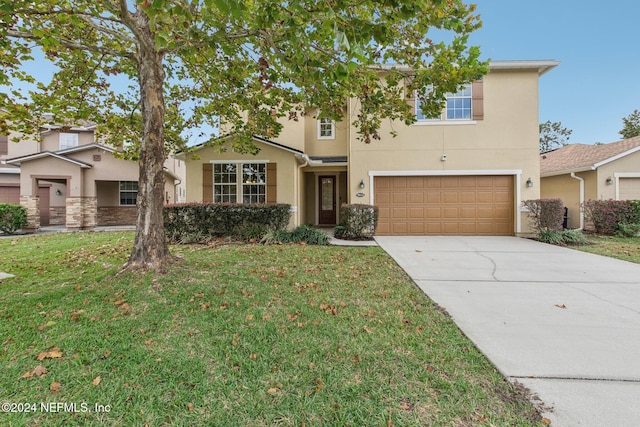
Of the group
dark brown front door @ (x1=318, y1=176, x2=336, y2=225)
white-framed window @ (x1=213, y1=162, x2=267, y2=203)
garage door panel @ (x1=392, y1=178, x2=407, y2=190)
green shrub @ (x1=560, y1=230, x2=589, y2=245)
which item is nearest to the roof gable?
green shrub @ (x1=560, y1=230, x2=589, y2=245)

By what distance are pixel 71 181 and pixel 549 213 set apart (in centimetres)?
2056

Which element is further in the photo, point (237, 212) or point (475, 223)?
point (475, 223)

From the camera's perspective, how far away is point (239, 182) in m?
10.9

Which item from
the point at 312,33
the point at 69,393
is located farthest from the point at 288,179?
the point at 69,393

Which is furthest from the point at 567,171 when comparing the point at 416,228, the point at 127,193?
the point at 127,193

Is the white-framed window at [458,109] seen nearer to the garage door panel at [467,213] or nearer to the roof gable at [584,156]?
the garage door panel at [467,213]

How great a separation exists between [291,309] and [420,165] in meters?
8.63

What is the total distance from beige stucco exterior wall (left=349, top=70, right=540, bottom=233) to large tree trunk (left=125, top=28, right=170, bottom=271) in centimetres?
745

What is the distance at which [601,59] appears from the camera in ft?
50.1

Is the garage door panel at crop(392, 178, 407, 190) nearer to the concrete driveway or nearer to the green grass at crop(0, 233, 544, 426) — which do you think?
the concrete driveway

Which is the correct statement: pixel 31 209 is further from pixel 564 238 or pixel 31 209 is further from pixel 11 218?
pixel 564 238

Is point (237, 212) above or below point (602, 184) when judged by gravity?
below

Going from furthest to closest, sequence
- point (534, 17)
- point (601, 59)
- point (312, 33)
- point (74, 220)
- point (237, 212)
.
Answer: point (601, 59)
point (74, 220)
point (534, 17)
point (237, 212)
point (312, 33)

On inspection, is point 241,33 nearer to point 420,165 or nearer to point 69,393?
point 69,393
